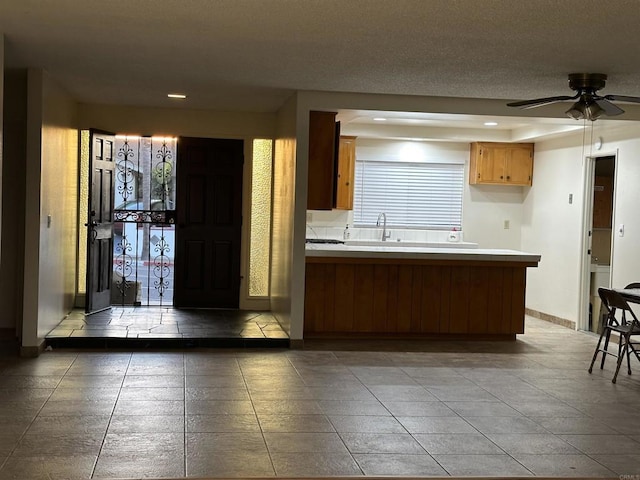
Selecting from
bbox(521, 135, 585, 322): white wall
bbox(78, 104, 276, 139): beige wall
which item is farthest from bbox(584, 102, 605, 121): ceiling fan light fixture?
bbox(78, 104, 276, 139): beige wall

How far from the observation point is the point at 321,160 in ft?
24.3

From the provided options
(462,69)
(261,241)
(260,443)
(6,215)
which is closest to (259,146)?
(261,241)

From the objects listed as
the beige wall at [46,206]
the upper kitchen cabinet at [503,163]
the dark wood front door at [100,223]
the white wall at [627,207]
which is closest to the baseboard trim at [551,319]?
the white wall at [627,207]

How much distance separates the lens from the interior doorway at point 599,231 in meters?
8.53

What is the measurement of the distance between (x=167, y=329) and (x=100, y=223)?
5.03 ft

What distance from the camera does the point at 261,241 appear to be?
9102 mm

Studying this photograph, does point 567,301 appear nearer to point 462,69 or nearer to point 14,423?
point 462,69

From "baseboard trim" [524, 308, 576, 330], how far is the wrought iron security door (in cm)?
459

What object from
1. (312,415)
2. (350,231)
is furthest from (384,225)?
(312,415)

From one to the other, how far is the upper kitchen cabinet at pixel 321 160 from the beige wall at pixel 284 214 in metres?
0.20

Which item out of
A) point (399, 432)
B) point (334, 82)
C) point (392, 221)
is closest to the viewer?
point (399, 432)

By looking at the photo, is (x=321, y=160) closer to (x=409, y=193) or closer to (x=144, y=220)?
(x=144, y=220)

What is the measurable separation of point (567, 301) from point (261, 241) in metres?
3.66

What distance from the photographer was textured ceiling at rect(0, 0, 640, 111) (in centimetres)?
409
